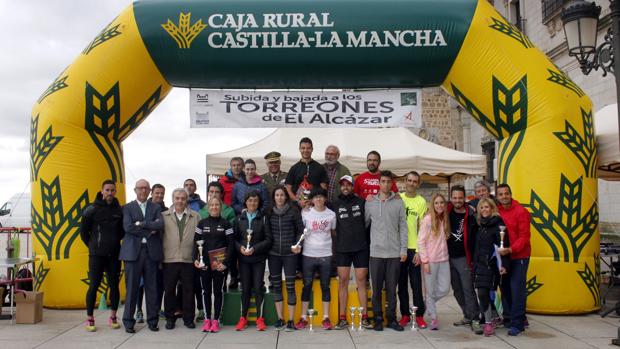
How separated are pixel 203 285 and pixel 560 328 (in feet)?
13.6

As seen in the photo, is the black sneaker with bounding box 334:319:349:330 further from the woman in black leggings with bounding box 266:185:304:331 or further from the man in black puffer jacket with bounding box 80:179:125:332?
the man in black puffer jacket with bounding box 80:179:125:332

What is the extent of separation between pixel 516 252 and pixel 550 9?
13.1m

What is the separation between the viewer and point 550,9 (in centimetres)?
1717

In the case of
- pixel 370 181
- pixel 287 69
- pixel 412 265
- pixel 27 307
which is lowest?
pixel 27 307

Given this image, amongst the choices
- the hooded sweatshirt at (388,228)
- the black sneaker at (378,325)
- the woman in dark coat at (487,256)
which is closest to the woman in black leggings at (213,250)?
the hooded sweatshirt at (388,228)

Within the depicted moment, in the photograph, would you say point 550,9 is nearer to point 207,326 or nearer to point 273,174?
point 273,174

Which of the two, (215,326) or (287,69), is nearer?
(215,326)

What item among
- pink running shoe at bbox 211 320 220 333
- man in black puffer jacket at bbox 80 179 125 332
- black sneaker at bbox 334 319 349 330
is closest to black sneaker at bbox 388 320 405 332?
black sneaker at bbox 334 319 349 330

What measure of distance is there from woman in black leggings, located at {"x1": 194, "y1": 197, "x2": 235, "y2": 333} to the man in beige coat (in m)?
0.13

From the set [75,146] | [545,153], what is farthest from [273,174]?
[545,153]

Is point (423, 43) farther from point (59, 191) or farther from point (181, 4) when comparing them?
point (59, 191)

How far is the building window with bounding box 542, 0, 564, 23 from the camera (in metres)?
16.5

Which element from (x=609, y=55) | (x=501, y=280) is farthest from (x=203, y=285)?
(x=609, y=55)

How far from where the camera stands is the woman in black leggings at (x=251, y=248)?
260 inches
